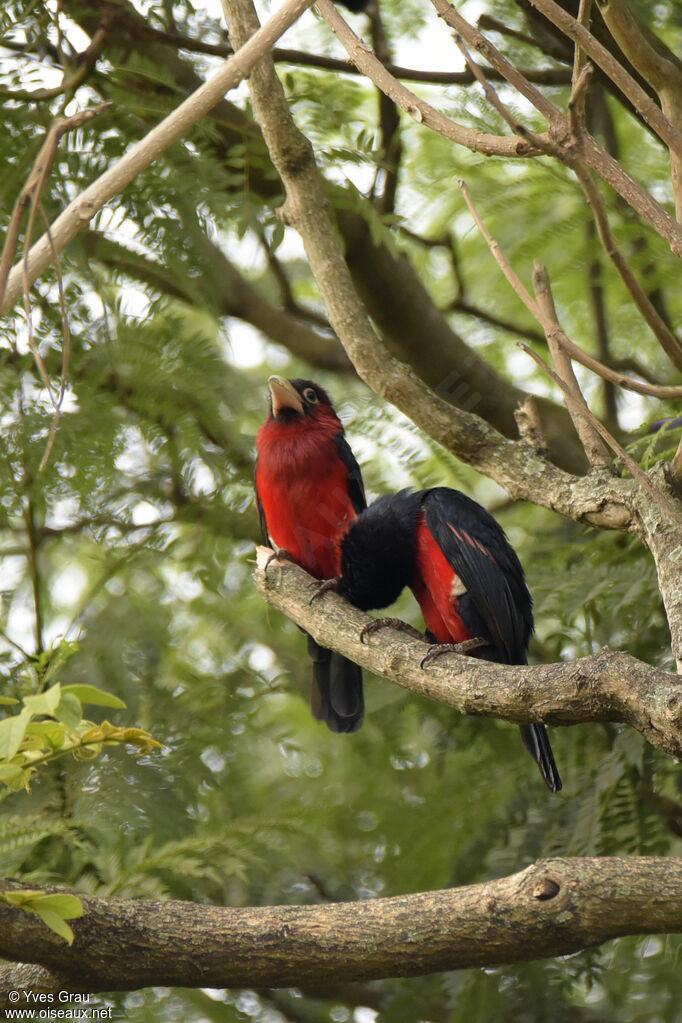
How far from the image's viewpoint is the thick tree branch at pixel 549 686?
81.1 inches

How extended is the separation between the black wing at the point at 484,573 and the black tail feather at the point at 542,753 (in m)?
0.40

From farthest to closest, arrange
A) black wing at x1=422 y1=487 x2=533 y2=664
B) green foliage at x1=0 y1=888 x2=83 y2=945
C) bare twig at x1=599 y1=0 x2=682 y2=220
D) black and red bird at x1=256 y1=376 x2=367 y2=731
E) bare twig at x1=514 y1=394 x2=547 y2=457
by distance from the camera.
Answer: black and red bird at x1=256 y1=376 x2=367 y2=731
black wing at x1=422 y1=487 x2=533 y2=664
bare twig at x1=514 y1=394 x2=547 y2=457
bare twig at x1=599 y1=0 x2=682 y2=220
green foliage at x1=0 y1=888 x2=83 y2=945

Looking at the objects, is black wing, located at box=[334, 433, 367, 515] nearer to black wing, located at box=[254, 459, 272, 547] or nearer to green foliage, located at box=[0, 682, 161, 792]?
black wing, located at box=[254, 459, 272, 547]

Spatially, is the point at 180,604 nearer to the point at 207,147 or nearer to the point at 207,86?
the point at 207,147

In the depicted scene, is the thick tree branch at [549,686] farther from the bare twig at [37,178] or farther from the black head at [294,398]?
the black head at [294,398]

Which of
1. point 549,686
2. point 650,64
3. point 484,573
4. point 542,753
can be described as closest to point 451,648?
point 542,753

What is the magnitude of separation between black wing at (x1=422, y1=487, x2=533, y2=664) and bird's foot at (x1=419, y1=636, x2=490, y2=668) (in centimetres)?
4

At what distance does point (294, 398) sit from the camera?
4754 mm

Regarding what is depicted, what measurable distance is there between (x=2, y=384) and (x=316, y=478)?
1.40 metres

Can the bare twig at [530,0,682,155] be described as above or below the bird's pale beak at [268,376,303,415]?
below

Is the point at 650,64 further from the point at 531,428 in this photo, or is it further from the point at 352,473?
the point at 352,473

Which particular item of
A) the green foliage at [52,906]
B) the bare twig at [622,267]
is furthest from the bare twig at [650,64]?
the green foliage at [52,906]

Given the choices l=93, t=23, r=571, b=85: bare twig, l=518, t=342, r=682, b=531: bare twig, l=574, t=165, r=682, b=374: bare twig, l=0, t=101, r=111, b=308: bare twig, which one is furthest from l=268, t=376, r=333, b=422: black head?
l=0, t=101, r=111, b=308: bare twig

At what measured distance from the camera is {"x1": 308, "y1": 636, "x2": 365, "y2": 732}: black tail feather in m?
4.17
